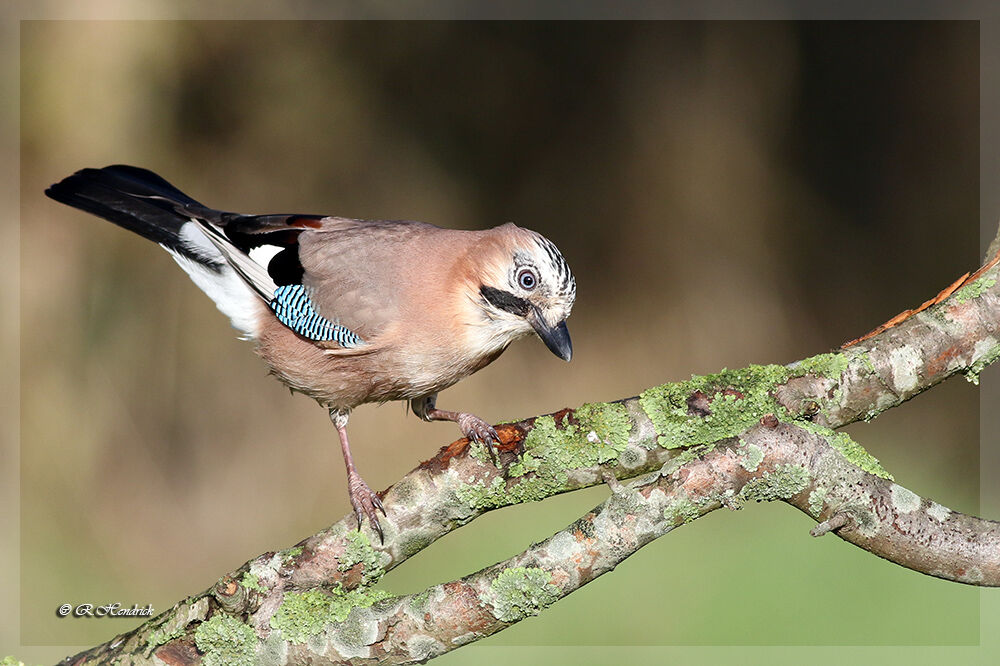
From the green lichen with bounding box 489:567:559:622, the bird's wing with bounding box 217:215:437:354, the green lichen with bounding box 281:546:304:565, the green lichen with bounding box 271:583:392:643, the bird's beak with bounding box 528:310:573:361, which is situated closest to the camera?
the green lichen with bounding box 489:567:559:622

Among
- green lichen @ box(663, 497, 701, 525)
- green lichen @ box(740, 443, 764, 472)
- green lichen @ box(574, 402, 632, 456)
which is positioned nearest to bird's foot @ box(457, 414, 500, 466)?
green lichen @ box(574, 402, 632, 456)

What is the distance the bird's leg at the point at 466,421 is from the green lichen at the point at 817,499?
666mm

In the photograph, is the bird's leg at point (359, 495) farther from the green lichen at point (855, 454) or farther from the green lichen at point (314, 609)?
the green lichen at point (855, 454)

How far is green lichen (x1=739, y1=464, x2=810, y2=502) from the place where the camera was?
6.18 ft

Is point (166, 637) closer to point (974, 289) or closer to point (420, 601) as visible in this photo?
point (420, 601)

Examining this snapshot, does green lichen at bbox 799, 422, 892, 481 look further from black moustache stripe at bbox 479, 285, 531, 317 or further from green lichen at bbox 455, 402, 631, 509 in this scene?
black moustache stripe at bbox 479, 285, 531, 317

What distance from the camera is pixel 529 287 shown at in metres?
2.44

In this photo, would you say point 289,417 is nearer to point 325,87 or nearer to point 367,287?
point 325,87

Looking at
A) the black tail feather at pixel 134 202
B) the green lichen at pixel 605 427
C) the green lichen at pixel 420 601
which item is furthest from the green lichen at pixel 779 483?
the black tail feather at pixel 134 202

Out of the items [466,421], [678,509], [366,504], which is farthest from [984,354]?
[366,504]

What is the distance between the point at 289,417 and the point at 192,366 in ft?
1.93

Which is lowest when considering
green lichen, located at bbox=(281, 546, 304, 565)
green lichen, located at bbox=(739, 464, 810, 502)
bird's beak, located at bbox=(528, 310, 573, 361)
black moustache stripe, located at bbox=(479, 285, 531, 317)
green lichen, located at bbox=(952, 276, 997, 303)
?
green lichen, located at bbox=(739, 464, 810, 502)

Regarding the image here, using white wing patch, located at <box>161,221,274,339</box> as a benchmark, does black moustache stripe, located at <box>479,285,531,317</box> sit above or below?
below

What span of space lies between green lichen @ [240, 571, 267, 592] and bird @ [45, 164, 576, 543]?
0.81 feet
